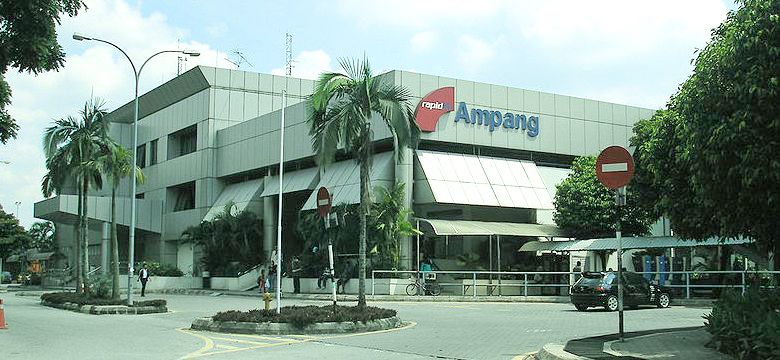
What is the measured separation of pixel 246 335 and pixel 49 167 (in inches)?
906

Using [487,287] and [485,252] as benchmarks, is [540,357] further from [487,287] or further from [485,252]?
[485,252]

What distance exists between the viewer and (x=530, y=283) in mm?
36969

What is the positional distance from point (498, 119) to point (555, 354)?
30192 mm

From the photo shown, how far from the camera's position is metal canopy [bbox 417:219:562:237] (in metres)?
35.4

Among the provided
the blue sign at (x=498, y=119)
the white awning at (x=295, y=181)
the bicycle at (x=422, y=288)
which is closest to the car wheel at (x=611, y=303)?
the bicycle at (x=422, y=288)

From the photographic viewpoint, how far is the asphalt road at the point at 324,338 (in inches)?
544

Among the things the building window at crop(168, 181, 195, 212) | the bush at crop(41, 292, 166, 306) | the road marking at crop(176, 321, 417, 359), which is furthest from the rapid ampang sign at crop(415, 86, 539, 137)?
the building window at crop(168, 181, 195, 212)

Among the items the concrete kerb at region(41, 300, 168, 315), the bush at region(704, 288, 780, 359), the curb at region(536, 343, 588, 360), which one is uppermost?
the bush at region(704, 288, 780, 359)

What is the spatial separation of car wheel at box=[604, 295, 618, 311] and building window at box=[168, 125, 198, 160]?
133ft

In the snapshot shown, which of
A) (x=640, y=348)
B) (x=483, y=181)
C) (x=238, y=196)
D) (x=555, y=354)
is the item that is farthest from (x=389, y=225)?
(x=555, y=354)

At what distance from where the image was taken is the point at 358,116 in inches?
803

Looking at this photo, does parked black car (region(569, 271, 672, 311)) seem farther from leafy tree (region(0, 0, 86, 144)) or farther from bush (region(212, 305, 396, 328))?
leafy tree (region(0, 0, 86, 144))

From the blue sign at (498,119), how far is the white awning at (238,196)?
1547 centimetres

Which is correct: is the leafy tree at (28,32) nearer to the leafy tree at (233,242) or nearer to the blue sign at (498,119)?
the blue sign at (498,119)
